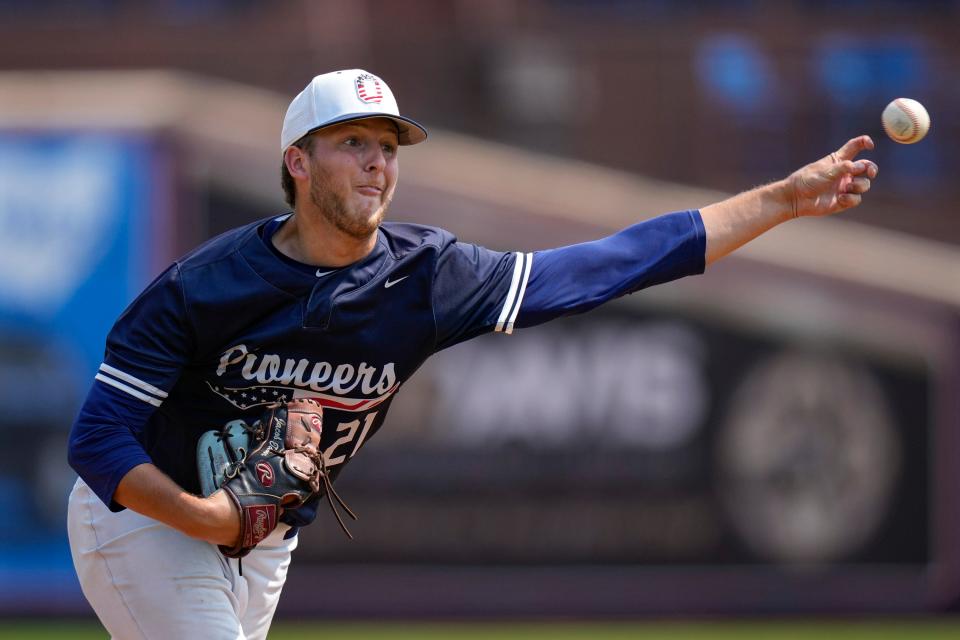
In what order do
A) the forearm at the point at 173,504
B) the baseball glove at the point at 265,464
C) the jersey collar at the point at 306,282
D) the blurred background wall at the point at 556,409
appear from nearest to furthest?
the forearm at the point at 173,504 < the baseball glove at the point at 265,464 < the jersey collar at the point at 306,282 < the blurred background wall at the point at 556,409

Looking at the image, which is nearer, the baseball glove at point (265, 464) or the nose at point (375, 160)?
the baseball glove at point (265, 464)

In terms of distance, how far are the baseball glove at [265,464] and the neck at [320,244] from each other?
0.44 metres

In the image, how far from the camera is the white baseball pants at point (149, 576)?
4.02 m

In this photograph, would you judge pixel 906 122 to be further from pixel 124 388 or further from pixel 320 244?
pixel 124 388

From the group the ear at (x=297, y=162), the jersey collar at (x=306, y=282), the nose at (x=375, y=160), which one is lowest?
the jersey collar at (x=306, y=282)

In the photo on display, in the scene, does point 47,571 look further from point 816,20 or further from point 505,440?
point 816,20

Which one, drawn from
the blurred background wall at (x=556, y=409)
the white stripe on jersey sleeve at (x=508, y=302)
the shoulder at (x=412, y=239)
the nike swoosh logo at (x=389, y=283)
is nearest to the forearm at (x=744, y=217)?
the white stripe on jersey sleeve at (x=508, y=302)

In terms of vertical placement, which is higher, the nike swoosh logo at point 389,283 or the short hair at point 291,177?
the short hair at point 291,177

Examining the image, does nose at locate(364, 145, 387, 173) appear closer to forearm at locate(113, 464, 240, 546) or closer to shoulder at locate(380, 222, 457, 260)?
shoulder at locate(380, 222, 457, 260)

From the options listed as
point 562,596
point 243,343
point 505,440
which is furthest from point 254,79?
point 243,343

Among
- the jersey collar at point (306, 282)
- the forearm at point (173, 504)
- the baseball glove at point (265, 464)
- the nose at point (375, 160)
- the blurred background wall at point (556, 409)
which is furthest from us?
the blurred background wall at point (556, 409)

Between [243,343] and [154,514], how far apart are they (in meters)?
0.55

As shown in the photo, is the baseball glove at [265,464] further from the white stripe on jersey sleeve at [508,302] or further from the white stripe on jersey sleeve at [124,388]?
the white stripe on jersey sleeve at [508,302]

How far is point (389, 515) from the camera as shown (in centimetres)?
1180
